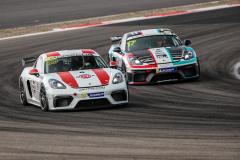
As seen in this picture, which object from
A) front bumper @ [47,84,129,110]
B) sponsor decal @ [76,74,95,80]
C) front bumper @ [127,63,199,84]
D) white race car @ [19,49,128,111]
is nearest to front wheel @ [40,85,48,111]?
white race car @ [19,49,128,111]

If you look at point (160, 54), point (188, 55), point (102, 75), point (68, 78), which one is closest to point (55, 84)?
point (68, 78)

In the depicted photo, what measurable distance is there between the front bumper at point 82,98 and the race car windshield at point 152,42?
416 cm

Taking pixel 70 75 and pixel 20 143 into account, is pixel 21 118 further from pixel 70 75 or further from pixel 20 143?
pixel 20 143

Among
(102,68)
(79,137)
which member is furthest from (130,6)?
(79,137)

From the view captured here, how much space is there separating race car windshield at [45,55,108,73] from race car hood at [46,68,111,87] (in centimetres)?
28

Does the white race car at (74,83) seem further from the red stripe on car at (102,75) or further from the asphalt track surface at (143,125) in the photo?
the asphalt track surface at (143,125)

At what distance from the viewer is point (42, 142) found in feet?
19.7

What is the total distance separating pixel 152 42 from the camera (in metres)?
12.6

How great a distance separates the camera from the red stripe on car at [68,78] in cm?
856

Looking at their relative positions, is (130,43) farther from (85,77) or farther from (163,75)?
(85,77)

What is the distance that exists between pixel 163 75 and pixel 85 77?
3.27 metres

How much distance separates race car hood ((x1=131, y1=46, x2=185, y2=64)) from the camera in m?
11.6

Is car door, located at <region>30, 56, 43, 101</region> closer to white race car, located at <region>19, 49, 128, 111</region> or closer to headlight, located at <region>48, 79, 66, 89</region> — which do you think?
white race car, located at <region>19, 49, 128, 111</region>

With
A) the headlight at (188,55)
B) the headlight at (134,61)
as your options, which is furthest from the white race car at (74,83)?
the headlight at (188,55)
